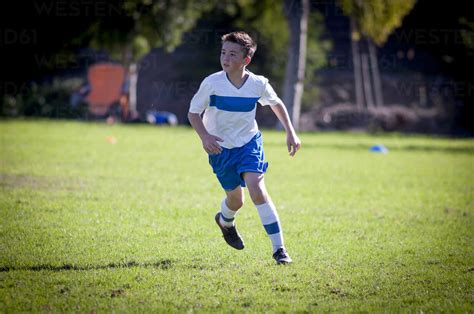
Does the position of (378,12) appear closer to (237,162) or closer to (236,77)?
(236,77)

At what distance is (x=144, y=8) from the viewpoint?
1156 inches

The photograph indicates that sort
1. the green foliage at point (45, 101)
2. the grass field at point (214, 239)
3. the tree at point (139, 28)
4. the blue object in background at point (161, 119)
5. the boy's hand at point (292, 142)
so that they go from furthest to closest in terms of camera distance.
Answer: the green foliage at point (45, 101), the tree at point (139, 28), the blue object in background at point (161, 119), the boy's hand at point (292, 142), the grass field at point (214, 239)

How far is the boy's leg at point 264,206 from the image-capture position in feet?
19.4

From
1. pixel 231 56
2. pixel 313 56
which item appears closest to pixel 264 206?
pixel 231 56

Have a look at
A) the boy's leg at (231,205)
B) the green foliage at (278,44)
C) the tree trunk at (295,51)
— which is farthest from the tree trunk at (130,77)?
the boy's leg at (231,205)

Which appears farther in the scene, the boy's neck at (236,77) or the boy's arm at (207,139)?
the boy's neck at (236,77)

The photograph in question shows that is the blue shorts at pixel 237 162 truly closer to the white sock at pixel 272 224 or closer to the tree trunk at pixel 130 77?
the white sock at pixel 272 224

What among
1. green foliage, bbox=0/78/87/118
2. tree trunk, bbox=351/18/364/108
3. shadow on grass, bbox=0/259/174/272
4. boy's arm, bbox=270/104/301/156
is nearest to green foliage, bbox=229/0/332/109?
tree trunk, bbox=351/18/364/108

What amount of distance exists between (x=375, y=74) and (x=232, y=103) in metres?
27.3

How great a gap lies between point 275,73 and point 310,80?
1652 mm

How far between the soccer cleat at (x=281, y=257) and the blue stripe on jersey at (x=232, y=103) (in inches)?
48.6

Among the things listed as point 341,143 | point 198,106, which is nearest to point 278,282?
point 198,106

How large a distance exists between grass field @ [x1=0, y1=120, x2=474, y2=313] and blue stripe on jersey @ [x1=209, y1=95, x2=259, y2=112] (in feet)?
4.22

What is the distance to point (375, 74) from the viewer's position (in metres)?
32.3
